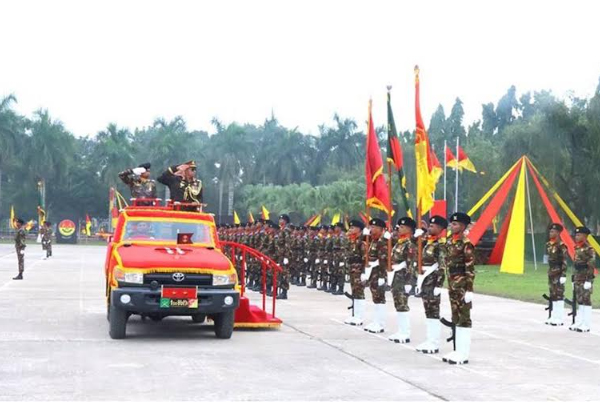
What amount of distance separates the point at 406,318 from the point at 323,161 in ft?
255

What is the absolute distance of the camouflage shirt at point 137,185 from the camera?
1711 cm

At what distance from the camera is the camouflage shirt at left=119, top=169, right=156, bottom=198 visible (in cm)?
1711

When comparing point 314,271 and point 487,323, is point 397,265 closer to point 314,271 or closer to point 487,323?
point 487,323

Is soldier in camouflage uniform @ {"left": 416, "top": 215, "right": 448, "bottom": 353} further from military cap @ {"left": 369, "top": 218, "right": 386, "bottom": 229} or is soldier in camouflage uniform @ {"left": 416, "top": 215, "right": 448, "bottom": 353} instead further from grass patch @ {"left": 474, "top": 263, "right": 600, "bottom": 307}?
grass patch @ {"left": 474, "top": 263, "right": 600, "bottom": 307}

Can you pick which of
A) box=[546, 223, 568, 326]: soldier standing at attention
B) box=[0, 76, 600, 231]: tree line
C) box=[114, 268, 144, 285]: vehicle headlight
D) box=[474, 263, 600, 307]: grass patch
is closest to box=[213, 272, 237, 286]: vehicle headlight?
box=[114, 268, 144, 285]: vehicle headlight

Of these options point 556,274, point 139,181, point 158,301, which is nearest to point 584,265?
point 556,274

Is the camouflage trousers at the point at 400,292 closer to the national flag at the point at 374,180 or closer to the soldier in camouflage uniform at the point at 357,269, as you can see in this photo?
the soldier in camouflage uniform at the point at 357,269

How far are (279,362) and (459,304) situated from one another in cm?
243

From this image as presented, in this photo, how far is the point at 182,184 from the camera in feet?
55.1

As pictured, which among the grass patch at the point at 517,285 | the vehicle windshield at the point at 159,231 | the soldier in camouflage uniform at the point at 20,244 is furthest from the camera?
the soldier in camouflage uniform at the point at 20,244

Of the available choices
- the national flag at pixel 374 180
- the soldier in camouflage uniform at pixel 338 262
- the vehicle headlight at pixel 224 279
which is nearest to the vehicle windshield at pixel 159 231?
the vehicle headlight at pixel 224 279

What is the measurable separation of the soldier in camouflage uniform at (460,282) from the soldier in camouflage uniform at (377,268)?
2965mm

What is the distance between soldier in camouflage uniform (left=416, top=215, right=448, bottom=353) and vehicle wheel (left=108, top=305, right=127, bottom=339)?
13.8ft

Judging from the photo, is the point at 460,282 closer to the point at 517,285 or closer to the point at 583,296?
the point at 583,296
